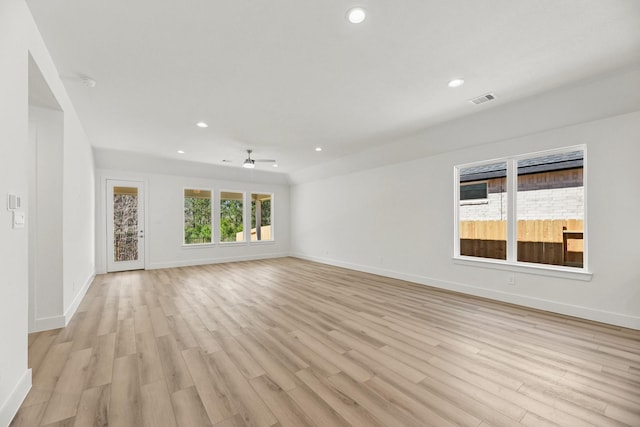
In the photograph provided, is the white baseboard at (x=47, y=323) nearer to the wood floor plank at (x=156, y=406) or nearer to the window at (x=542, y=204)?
the wood floor plank at (x=156, y=406)

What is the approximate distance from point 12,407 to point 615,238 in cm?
588

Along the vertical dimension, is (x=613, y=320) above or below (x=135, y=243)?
below

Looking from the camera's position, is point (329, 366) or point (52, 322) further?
point (52, 322)

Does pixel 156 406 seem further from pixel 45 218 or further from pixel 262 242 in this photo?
pixel 262 242

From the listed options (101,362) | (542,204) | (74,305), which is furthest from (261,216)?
(542,204)

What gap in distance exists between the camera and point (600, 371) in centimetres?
222

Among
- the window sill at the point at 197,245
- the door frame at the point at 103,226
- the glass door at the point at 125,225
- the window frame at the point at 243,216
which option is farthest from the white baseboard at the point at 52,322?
the window frame at the point at 243,216

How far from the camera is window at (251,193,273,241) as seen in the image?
8922 millimetres

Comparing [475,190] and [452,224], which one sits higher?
[475,190]

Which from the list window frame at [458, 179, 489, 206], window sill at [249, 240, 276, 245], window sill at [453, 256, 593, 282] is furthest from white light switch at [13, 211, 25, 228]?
window sill at [249, 240, 276, 245]

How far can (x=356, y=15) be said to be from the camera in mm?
2033

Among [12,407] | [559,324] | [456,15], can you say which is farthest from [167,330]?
[559,324]

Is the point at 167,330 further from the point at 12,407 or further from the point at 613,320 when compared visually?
the point at 613,320

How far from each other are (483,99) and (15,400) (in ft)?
17.3
